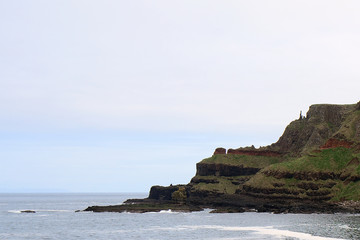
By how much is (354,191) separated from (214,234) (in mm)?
84819

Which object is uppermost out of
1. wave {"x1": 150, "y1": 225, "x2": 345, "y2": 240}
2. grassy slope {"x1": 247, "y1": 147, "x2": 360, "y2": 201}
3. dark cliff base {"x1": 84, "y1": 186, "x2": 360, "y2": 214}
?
grassy slope {"x1": 247, "y1": 147, "x2": 360, "y2": 201}

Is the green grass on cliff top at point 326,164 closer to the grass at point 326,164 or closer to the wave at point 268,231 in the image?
the grass at point 326,164

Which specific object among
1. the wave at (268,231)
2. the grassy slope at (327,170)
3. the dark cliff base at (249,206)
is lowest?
the wave at (268,231)

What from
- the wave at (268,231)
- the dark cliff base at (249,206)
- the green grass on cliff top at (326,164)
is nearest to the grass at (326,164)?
the green grass on cliff top at (326,164)

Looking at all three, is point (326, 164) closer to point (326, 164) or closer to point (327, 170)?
point (326, 164)

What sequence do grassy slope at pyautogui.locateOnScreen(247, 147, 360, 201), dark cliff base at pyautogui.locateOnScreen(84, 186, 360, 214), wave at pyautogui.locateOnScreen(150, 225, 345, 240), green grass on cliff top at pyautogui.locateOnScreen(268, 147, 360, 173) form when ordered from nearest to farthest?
wave at pyautogui.locateOnScreen(150, 225, 345, 240), dark cliff base at pyautogui.locateOnScreen(84, 186, 360, 214), grassy slope at pyautogui.locateOnScreen(247, 147, 360, 201), green grass on cliff top at pyautogui.locateOnScreen(268, 147, 360, 173)

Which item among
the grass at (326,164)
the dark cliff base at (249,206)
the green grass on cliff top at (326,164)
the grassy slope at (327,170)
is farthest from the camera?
the grass at (326,164)

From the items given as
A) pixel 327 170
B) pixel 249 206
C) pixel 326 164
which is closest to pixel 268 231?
pixel 249 206

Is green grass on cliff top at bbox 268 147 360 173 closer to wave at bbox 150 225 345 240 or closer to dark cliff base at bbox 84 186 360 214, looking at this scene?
dark cliff base at bbox 84 186 360 214

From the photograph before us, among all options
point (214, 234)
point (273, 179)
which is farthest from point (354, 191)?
point (214, 234)

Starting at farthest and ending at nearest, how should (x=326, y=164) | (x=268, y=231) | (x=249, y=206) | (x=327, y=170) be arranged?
(x=326, y=164), (x=327, y=170), (x=249, y=206), (x=268, y=231)

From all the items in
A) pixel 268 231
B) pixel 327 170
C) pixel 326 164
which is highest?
pixel 326 164

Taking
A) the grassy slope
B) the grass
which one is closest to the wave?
the grassy slope

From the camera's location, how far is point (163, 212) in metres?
172
